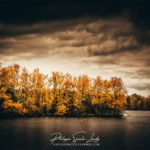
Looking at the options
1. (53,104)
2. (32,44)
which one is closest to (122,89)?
(53,104)

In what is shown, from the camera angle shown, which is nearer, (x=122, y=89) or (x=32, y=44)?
(x=32, y=44)

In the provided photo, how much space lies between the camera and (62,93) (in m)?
42.2

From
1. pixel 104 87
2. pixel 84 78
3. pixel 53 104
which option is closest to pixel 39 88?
pixel 53 104

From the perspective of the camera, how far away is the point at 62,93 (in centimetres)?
4222

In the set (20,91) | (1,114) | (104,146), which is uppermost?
(20,91)

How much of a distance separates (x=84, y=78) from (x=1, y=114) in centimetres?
1502

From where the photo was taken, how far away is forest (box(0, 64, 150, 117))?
37084 millimetres

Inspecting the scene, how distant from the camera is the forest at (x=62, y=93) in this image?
37084 mm

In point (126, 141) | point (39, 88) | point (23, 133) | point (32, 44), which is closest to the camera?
point (126, 141)

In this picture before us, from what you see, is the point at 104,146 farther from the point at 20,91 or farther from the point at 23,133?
the point at 20,91

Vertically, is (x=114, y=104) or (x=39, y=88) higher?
(x=39, y=88)

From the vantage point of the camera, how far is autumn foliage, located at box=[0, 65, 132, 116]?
37094 millimetres

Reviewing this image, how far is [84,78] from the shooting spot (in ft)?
140

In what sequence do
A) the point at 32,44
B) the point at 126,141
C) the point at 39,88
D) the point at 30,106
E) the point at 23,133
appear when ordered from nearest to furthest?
the point at 126,141
the point at 23,133
the point at 32,44
the point at 30,106
the point at 39,88
